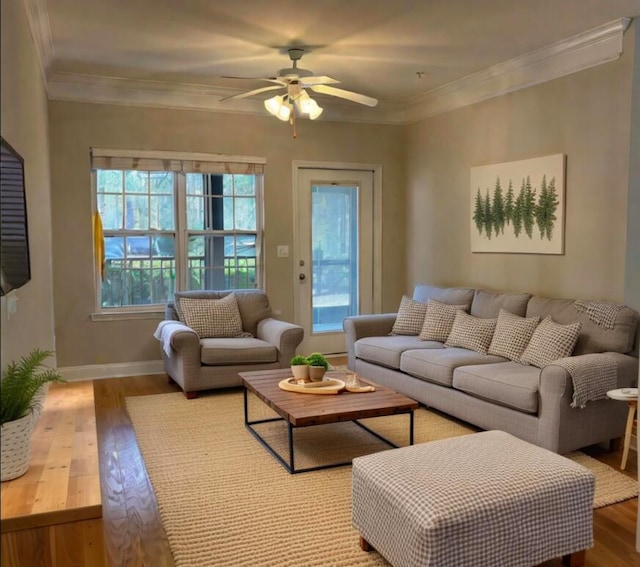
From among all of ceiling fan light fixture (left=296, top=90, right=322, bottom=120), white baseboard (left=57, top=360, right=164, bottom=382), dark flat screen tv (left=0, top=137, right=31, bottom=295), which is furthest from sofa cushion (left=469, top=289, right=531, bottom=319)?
dark flat screen tv (left=0, top=137, right=31, bottom=295)

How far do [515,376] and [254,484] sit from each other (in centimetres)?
163

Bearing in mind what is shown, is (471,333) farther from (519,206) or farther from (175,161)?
(175,161)

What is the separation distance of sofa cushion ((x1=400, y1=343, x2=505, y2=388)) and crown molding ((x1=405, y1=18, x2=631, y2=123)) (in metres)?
2.14

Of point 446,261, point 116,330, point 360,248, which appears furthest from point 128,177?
point 446,261

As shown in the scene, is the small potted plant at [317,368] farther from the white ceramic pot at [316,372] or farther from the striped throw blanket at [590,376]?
the striped throw blanket at [590,376]

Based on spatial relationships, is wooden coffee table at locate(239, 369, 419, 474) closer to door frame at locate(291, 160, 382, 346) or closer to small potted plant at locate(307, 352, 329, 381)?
small potted plant at locate(307, 352, 329, 381)

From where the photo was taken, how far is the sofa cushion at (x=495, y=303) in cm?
446

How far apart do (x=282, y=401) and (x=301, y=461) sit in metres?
0.36

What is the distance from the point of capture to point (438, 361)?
13.6 ft

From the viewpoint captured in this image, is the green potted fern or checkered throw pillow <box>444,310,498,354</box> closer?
the green potted fern

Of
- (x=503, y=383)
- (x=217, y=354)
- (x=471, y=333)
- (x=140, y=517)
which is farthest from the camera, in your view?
(x=217, y=354)

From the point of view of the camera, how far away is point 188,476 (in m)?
3.29

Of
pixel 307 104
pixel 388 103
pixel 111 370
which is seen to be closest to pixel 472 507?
pixel 307 104

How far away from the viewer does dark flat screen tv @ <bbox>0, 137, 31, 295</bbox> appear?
223cm
